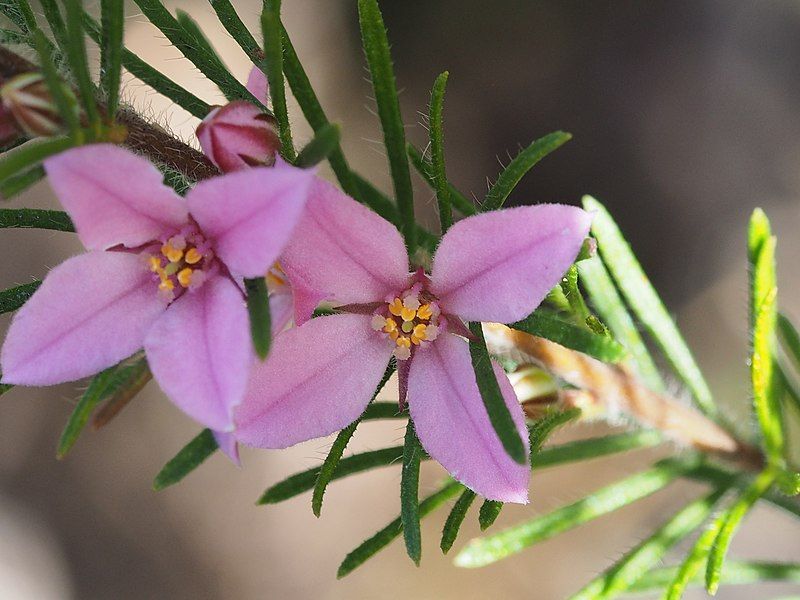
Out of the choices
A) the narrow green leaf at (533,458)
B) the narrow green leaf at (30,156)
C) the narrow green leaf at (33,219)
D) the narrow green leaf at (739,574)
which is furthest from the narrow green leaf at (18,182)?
the narrow green leaf at (739,574)

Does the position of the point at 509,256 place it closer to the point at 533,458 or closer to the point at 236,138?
the point at 236,138

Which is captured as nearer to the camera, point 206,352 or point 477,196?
point 206,352

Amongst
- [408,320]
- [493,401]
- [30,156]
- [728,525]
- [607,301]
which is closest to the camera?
[30,156]

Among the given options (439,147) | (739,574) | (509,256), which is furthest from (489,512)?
(739,574)

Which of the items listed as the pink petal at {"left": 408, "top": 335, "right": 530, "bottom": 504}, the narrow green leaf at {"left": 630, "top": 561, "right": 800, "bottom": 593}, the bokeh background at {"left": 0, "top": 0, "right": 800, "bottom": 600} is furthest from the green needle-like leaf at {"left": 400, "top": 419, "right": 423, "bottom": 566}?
the bokeh background at {"left": 0, "top": 0, "right": 800, "bottom": 600}

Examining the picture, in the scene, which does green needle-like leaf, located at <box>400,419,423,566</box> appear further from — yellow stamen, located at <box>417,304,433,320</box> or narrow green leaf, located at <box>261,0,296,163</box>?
narrow green leaf, located at <box>261,0,296,163</box>
